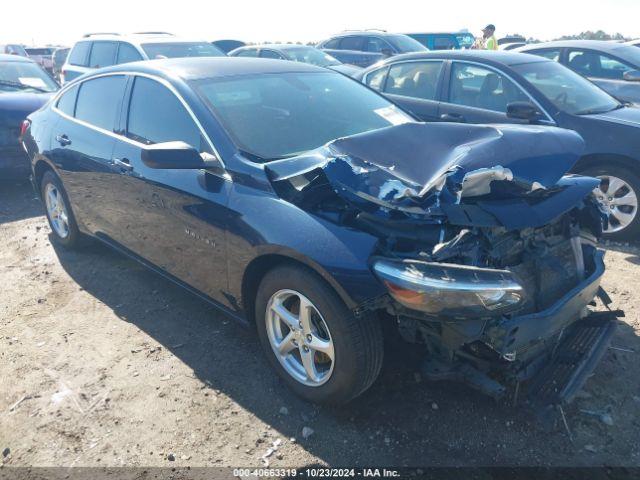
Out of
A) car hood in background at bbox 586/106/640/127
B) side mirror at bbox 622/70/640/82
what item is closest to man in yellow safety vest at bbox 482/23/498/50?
side mirror at bbox 622/70/640/82

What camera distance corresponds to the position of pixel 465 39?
17219 mm

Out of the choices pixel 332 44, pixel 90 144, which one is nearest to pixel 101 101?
pixel 90 144

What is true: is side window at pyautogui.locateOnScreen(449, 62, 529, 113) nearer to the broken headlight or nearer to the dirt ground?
the dirt ground

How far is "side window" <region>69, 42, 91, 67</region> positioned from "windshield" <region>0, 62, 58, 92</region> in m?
1.99

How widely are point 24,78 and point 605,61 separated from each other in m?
8.70

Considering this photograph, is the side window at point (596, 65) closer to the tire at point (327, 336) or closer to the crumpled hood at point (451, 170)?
the crumpled hood at point (451, 170)

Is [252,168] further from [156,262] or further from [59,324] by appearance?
[59,324]

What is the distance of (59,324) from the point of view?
3934 millimetres

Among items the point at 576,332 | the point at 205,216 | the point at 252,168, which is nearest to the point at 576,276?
the point at 576,332

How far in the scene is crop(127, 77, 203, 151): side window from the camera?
3.36 metres

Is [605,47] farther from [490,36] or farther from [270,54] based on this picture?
[270,54]

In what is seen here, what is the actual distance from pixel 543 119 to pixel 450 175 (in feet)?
10.6

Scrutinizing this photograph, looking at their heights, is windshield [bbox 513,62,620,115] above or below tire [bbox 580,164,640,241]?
above

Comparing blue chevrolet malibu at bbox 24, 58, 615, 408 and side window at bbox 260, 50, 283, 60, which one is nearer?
blue chevrolet malibu at bbox 24, 58, 615, 408
